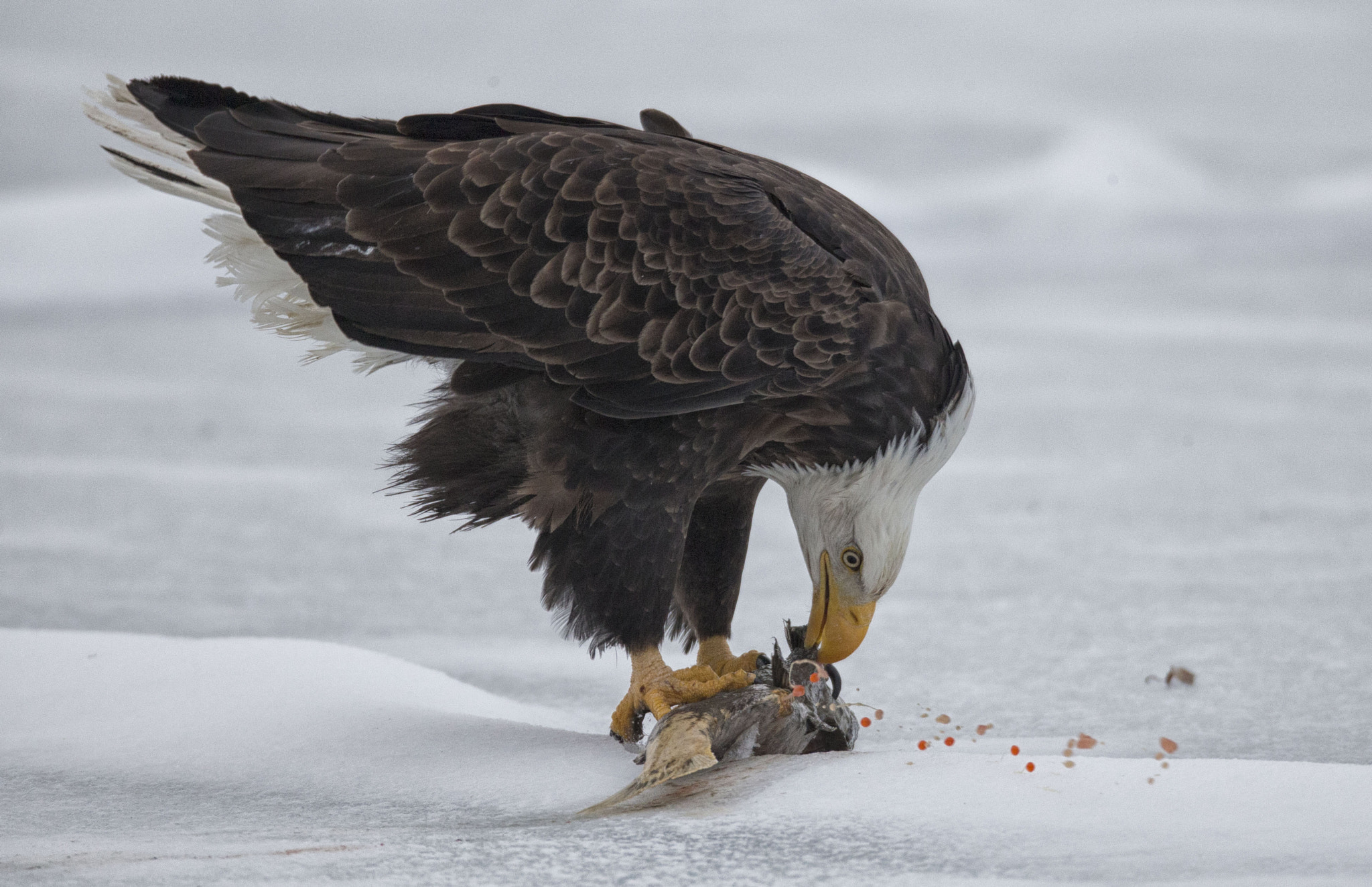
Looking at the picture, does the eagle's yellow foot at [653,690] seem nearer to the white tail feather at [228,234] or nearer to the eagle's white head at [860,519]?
the eagle's white head at [860,519]

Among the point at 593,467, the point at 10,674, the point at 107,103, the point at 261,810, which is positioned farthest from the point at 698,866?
the point at 107,103

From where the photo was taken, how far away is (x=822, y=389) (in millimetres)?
2670

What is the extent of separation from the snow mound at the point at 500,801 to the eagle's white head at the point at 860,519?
0.38 metres

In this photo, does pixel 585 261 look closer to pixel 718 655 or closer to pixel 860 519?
pixel 860 519

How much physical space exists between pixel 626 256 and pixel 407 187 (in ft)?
1.47

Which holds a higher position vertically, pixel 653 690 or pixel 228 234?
pixel 228 234

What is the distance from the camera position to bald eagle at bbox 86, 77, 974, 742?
2.62 metres

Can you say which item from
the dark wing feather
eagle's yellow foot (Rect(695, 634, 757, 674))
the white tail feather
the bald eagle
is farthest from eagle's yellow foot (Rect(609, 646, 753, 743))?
the white tail feather

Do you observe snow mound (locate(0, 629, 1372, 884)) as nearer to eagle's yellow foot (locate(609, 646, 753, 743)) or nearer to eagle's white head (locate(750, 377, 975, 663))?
eagle's yellow foot (locate(609, 646, 753, 743))

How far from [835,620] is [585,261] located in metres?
0.82

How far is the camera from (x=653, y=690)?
8.93 ft

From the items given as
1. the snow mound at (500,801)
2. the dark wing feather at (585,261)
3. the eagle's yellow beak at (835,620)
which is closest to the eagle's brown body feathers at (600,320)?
the dark wing feather at (585,261)

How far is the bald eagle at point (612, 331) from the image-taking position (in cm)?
262

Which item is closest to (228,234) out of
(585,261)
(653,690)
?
(585,261)
